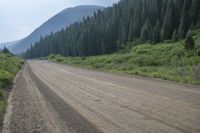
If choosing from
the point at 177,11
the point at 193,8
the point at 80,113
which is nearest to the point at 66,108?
the point at 80,113

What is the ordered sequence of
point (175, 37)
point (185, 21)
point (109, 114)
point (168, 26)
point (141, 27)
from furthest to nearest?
point (141, 27), point (168, 26), point (185, 21), point (175, 37), point (109, 114)

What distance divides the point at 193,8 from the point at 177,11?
8.40 m

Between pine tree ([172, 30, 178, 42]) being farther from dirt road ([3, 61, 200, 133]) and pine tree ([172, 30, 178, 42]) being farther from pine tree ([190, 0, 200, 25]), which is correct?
dirt road ([3, 61, 200, 133])

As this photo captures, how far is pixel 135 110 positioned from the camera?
37.6ft

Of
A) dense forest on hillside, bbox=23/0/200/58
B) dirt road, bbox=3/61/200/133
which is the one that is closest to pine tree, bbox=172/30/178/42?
dense forest on hillside, bbox=23/0/200/58

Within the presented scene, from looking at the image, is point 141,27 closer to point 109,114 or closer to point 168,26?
point 168,26

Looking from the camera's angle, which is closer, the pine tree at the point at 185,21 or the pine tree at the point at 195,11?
the pine tree at the point at 185,21

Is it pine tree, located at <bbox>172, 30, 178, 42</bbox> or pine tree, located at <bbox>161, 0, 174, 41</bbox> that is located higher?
pine tree, located at <bbox>161, 0, 174, 41</bbox>

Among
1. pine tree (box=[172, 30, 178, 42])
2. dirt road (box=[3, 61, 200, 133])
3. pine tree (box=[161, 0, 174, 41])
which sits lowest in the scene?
dirt road (box=[3, 61, 200, 133])

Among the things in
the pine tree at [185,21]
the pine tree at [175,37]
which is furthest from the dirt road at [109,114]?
the pine tree at [185,21]

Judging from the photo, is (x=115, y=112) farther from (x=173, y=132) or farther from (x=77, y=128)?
(x=173, y=132)

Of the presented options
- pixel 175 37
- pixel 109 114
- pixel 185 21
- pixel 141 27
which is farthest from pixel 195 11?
pixel 109 114

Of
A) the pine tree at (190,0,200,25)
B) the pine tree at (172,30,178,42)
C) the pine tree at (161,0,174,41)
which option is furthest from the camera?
the pine tree at (161,0,174,41)

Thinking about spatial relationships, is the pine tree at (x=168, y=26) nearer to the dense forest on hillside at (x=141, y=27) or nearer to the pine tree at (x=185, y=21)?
the dense forest on hillside at (x=141, y=27)
